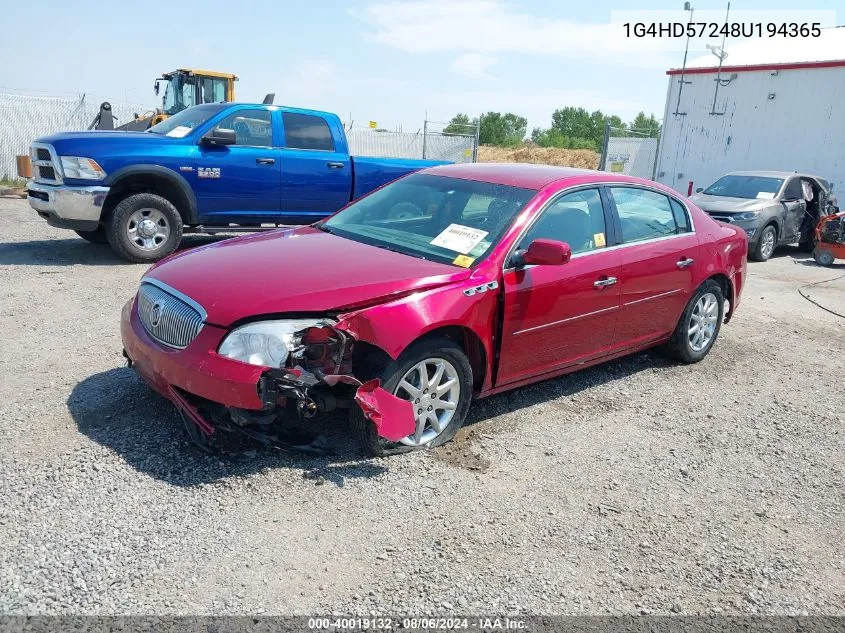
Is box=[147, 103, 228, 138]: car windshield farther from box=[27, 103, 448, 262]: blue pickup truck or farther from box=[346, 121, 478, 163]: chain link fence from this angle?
box=[346, 121, 478, 163]: chain link fence

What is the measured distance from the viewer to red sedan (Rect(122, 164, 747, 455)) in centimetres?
356

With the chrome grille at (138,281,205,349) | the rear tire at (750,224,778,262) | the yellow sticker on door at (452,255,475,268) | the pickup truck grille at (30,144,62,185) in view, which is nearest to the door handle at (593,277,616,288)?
the yellow sticker on door at (452,255,475,268)

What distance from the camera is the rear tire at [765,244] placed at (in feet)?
41.2

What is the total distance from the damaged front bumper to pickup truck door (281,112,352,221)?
583cm

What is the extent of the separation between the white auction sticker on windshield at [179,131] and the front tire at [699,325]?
643cm

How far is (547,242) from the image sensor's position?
416 cm

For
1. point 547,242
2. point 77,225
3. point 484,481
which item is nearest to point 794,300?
point 547,242

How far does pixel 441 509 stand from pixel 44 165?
7.27 meters

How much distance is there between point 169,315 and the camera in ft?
12.4

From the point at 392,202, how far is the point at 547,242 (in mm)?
1416

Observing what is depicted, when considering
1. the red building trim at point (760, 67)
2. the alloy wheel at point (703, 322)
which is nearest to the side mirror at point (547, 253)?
the alloy wheel at point (703, 322)

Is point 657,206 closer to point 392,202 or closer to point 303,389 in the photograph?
point 392,202

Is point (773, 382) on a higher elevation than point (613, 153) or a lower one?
lower

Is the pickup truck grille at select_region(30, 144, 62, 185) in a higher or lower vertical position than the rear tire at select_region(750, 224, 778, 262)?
higher
